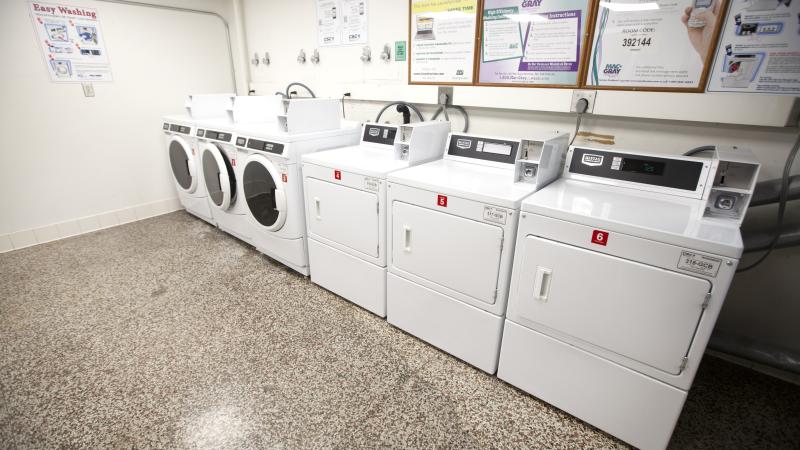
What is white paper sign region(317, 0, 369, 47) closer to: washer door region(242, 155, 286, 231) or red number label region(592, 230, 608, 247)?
washer door region(242, 155, 286, 231)

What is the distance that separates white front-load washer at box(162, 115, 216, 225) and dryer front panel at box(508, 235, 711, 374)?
309cm

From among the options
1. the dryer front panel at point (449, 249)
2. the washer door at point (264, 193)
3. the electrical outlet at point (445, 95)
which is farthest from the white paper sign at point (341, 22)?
the dryer front panel at point (449, 249)

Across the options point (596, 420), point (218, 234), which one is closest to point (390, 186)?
point (596, 420)

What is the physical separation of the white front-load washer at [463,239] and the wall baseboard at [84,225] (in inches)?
125

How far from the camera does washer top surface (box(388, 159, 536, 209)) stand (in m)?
1.58

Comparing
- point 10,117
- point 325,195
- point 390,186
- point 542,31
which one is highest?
point 542,31

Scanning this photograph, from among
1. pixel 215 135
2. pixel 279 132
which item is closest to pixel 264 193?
pixel 279 132

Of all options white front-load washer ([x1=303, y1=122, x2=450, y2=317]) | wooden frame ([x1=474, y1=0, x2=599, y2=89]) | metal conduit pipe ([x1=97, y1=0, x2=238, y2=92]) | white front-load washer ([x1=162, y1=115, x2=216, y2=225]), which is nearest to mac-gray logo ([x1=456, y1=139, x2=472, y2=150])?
white front-load washer ([x1=303, y1=122, x2=450, y2=317])

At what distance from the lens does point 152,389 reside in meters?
1.74

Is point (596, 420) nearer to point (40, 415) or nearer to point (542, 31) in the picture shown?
point (542, 31)

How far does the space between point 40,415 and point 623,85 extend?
3.20 metres

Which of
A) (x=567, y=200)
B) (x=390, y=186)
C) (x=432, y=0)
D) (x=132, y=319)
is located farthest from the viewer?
(x=432, y=0)

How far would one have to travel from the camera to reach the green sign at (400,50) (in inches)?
106

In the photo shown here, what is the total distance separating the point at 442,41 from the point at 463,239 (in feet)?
5.05
